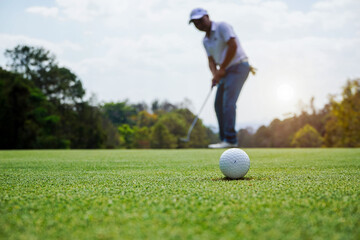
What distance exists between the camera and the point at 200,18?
20.5 feet

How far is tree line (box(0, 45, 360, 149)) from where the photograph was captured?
1302 inches

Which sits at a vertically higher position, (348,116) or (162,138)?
(348,116)

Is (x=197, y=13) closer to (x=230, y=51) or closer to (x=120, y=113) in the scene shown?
(x=230, y=51)

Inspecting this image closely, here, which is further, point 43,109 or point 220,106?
point 43,109

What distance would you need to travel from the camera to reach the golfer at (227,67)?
6141 millimetres

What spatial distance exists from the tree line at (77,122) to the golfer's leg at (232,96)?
30384 millimetres

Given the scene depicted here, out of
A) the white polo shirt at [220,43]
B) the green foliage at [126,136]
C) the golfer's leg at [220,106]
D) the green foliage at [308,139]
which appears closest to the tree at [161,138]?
the green foliage at [126,136]

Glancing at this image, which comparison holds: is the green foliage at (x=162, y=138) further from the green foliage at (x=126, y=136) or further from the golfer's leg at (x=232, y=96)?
the golfer's leg at (x=232, y=96)

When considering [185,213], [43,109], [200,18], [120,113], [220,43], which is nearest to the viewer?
[185,213]

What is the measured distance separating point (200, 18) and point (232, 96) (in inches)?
65.4

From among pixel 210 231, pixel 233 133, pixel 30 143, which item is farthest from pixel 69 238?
pixel 30 143

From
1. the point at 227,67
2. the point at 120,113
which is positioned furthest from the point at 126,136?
the point at 227,67

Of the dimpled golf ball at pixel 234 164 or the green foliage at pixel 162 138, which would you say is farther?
the green foliage at pixel 162 138

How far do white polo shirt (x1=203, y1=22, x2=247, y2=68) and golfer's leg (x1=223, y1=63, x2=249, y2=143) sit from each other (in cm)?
19
